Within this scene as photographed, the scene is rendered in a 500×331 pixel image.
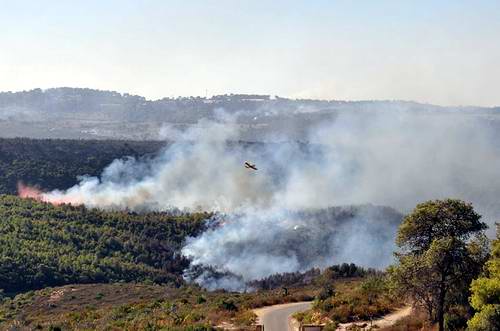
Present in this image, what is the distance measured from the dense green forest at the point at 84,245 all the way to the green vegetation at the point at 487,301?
85.6 meters

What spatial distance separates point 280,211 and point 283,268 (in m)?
34.5

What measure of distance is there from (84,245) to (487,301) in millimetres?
106162

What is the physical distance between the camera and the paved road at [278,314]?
6319 cm

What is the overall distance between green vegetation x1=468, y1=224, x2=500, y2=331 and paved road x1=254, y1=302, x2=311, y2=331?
2049 centimetres

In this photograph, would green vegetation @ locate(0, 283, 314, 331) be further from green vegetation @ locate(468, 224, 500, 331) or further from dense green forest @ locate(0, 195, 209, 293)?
green vegetation @ locate(468, 224, 500, 331)

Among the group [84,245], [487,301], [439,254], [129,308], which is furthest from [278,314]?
[84,245]

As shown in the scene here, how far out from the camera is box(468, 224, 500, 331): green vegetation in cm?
4369

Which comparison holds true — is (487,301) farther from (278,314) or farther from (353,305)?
(278,314)

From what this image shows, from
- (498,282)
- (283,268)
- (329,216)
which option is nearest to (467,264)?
(498,282)

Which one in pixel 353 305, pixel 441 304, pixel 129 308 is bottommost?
pixel 129 308

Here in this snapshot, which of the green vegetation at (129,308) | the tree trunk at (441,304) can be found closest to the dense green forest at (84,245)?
the green vegetation at (129,308)

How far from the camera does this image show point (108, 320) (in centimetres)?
7331

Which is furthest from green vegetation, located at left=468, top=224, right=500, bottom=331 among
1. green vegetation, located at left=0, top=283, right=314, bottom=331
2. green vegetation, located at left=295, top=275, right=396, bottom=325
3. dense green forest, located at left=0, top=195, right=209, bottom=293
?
dense green forest, located at left=0, top=195, right=209, bottom=293

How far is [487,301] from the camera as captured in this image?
45094mm
